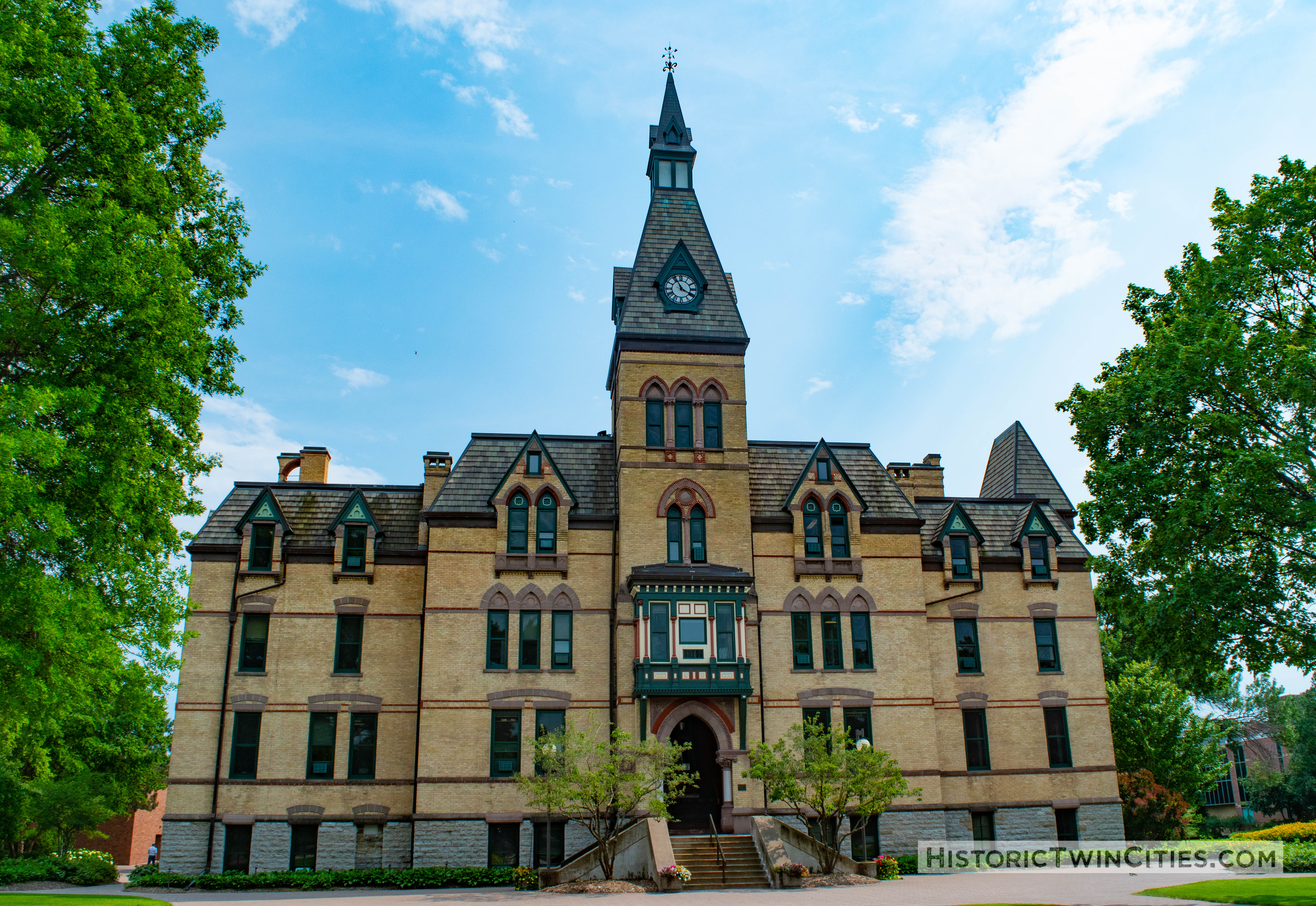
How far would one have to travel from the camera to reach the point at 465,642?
30859 mm

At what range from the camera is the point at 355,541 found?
32625 millimetres

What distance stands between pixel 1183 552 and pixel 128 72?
26.4 m

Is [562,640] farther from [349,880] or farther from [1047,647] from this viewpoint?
[1047,647]

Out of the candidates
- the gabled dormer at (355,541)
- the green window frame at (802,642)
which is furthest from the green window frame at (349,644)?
the green window frame at (802,642)

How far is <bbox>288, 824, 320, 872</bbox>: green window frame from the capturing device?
96.9 feet

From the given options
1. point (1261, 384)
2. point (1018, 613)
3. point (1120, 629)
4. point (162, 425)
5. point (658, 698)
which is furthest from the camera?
point (1120, 629)

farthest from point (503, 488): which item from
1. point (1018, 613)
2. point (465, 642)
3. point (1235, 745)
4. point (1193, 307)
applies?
point (1235, 745)

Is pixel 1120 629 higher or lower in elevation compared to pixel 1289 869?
higher

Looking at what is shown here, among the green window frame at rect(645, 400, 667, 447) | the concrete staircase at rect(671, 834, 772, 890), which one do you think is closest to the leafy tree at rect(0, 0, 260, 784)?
the concrete staircase at rect(671, 834, 772, 890)

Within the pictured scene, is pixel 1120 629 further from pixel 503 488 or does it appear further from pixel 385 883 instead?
pixel 385 883

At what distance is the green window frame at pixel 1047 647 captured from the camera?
33938 millimetres

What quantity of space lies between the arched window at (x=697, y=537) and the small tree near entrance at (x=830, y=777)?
6340 mm

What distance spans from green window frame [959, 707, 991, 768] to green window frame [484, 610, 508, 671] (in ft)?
52.4

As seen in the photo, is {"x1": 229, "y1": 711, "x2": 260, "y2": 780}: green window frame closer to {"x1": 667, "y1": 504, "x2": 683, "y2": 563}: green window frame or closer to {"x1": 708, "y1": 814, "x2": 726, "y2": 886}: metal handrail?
{"x1": 667, "y1": 504, "x2": 683, "y2": 563}: green window frame
